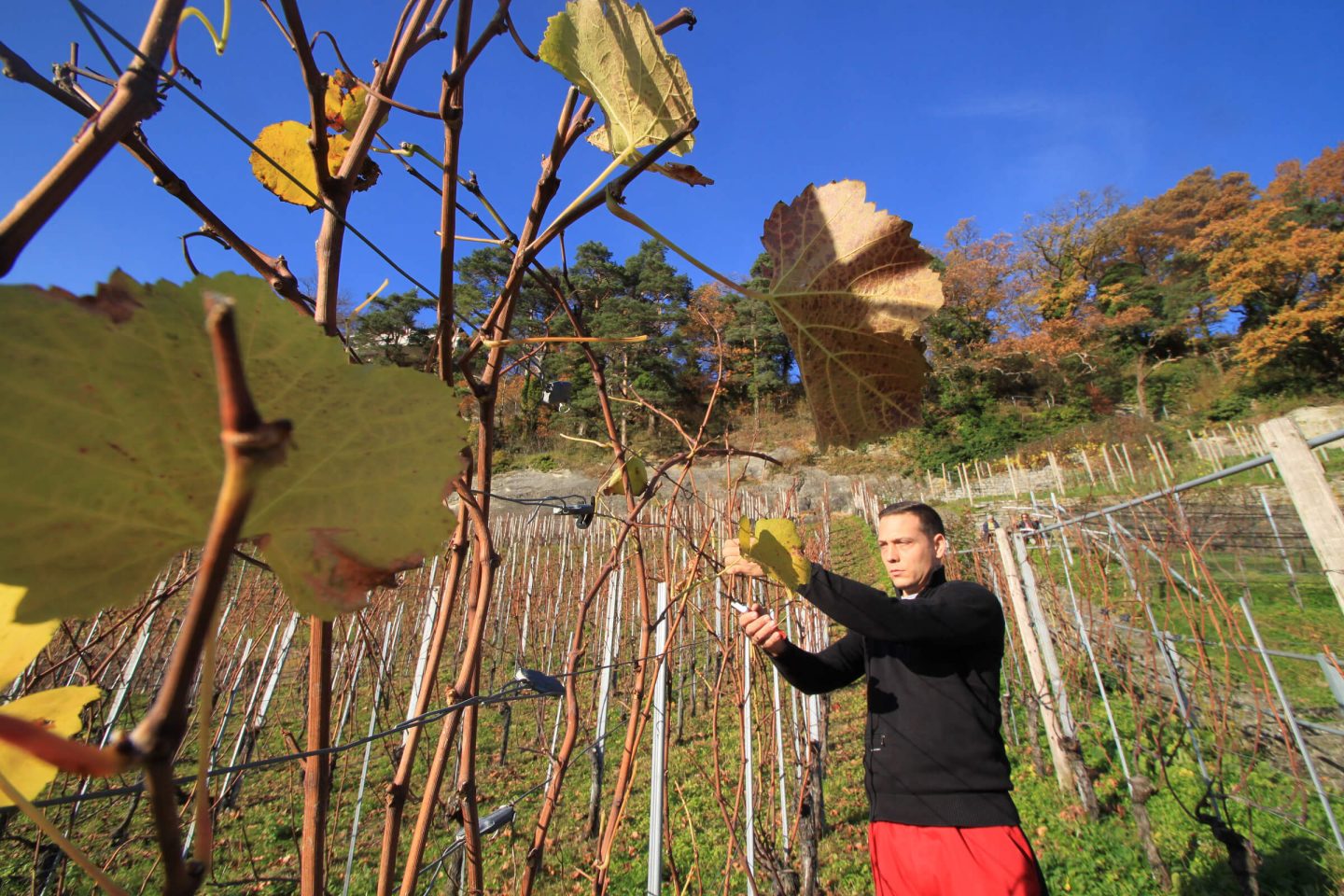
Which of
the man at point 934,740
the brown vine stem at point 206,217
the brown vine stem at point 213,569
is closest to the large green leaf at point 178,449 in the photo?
the brown vine stem at point 213,569

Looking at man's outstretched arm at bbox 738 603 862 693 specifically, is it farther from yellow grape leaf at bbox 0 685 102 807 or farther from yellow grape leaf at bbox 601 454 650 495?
yellow grape leaf at bbox 0 685 102 807

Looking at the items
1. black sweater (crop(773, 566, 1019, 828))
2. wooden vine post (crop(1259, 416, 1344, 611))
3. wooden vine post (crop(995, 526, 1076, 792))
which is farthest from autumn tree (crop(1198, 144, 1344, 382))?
black sweater (crop(773, 566, 1019, 828))

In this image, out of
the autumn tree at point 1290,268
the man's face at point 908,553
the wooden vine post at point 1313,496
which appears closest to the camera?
the man's face at point 908,553

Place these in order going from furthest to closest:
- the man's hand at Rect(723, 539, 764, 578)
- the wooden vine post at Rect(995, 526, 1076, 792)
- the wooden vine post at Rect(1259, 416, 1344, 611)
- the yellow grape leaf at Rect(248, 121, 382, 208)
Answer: the wooden vine post at Rect(995, 526, 1076, 792)
the wooden vine post at Rect(1259, 416, 1344, 611)
the man's hand at Rect(723, 539, 764, 578)
the yellow grape leaf at Rect(248, 121, 382, 208)

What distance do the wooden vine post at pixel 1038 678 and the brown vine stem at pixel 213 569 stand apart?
4043 millimetres

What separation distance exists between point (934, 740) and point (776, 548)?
960mm

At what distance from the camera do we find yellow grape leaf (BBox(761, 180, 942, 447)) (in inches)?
11.7

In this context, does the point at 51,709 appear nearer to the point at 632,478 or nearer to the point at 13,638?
the point at 13,638

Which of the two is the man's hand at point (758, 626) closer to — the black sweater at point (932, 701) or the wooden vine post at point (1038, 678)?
the black sweater at point (932, 701)

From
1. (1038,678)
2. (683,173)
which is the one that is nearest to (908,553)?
(683,173)

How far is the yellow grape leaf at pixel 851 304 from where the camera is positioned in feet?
0.97

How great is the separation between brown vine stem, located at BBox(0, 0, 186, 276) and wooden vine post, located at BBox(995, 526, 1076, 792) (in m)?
4.07

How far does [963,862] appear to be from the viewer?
1308 mm

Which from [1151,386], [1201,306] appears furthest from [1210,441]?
[1201,306]
